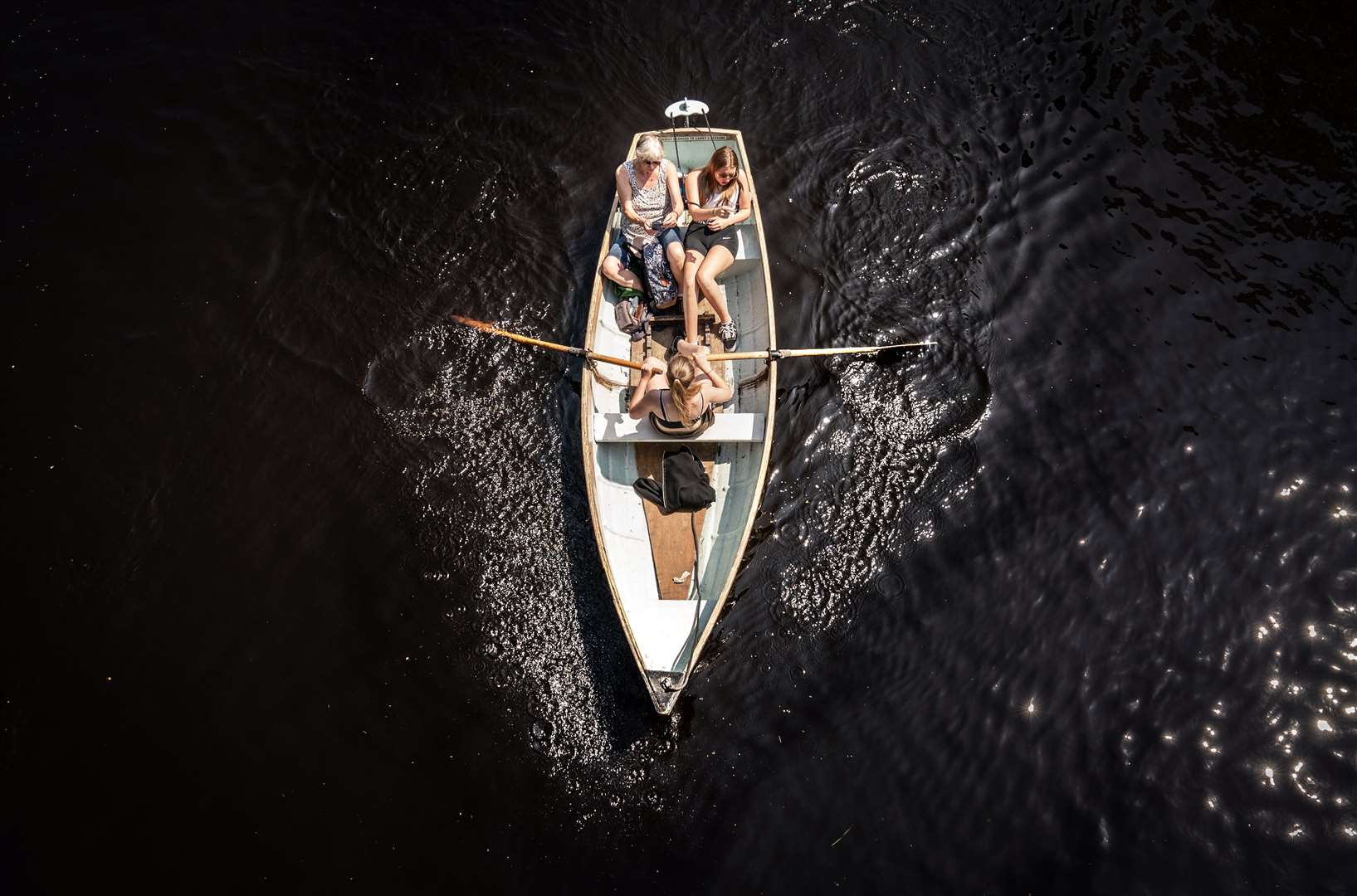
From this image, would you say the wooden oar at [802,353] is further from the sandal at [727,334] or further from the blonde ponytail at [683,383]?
the blonde ponytail at [683,383]

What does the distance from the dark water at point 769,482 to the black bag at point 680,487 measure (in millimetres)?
1020

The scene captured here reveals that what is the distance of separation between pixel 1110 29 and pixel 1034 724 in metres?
10.1

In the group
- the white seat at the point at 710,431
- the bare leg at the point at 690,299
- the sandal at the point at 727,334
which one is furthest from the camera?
the sandal at the point at 727,334

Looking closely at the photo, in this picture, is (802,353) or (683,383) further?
(802,353)

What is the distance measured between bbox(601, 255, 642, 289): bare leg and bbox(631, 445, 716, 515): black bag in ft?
7.42

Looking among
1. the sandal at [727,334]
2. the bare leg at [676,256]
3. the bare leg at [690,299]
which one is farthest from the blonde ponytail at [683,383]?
the bare leg at [676,256]

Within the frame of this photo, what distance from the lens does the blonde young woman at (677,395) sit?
28.9 feet

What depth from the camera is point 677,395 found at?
8734mm

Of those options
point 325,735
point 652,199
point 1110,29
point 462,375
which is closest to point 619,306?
point 652,199

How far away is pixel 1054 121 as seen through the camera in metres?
11.9

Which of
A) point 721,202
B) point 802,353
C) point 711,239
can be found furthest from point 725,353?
point 721,202

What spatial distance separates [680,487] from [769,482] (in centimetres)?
135

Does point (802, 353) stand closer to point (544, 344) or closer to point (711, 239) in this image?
point (711, 239)

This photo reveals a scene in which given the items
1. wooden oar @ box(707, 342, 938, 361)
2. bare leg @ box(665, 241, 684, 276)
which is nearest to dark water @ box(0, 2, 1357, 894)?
wooden oar @ box(707, 342, 938, 361)
